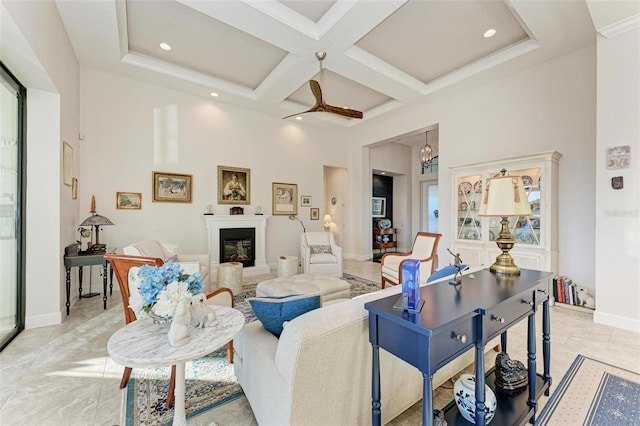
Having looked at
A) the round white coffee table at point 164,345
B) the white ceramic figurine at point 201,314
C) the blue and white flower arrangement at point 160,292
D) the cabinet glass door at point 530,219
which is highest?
the cabinet glass door at point 530,219

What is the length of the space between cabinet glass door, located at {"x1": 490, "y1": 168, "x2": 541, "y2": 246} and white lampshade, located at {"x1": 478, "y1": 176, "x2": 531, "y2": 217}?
7.38 feet

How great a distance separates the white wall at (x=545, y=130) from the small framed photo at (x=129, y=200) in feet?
17.9

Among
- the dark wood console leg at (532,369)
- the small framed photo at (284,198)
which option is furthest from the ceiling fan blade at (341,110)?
the dark wood console leg at (532,369)

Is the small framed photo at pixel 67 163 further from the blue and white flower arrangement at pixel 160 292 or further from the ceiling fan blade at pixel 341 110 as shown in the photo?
the ceiling fan blade at pixel 341 110

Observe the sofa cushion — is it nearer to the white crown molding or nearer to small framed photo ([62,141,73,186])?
small framed photo ([62,141,73,186])

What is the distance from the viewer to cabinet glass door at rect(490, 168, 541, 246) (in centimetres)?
369

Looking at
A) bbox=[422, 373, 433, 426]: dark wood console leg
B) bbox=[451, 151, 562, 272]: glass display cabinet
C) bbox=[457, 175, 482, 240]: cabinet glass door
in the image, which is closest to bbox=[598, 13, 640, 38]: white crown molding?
bbox=[451, 151, 562, 272]: glass display cabinet

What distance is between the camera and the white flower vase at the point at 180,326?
3.87 feet

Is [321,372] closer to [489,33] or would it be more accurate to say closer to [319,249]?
[319,249]

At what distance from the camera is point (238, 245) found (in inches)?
213

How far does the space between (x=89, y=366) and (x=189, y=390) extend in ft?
3.23

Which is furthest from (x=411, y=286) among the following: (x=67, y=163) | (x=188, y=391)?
(x=67, y=163)

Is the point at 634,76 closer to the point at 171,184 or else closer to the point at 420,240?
the point at 420,240

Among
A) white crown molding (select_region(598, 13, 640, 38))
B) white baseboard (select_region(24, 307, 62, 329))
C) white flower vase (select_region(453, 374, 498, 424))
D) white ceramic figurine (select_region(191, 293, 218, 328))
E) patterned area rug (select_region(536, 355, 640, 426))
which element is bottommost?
patterned area rug (select_region(536, 355, 640, 426))
